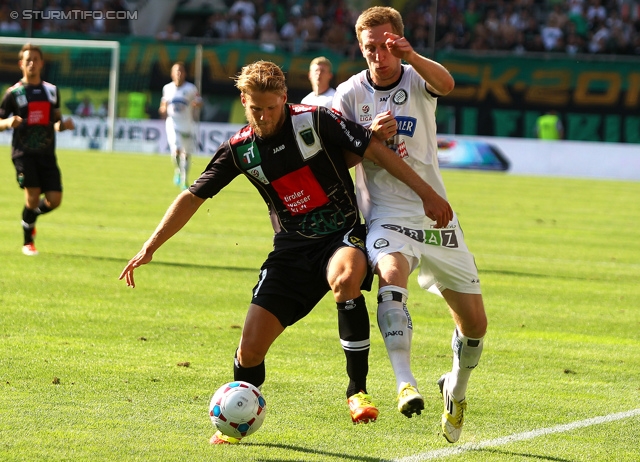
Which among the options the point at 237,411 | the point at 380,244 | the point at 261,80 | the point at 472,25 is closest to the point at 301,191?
the point at 380,244

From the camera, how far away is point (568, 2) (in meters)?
36.6

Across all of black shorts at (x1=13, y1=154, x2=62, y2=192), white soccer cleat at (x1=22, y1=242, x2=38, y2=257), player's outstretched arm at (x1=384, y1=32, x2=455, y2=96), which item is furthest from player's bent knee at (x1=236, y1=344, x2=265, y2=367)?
black shorts at (x1=13, y1=154, x2=62, y2=192)

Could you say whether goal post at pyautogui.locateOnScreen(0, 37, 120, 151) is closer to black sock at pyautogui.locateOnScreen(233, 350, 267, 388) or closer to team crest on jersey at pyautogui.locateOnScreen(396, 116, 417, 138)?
team crest on jersey at pyautogui.locateOnScreen(396, 116, 417, 138)

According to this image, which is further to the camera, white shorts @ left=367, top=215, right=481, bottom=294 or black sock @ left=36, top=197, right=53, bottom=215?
black sock @ left=36, top=197, right=53, bottom=215

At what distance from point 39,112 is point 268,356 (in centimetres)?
610

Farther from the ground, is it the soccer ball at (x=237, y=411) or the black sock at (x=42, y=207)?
the soccer ball at (x=237, y=411)

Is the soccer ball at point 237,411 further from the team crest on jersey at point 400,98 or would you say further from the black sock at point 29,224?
the black sock at point 29,224

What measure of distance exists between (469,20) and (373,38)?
106 ft

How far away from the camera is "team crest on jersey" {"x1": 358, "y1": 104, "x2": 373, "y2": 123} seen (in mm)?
5750

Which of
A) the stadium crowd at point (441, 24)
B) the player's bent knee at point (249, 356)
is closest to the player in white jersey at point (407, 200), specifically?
the player's bent knee at point (249, 356)

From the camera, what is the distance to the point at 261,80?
520 centimetres

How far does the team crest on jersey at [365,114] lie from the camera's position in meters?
5.75

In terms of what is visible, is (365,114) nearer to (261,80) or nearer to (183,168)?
(261,80)

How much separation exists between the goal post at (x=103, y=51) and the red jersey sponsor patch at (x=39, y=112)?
1946cm
